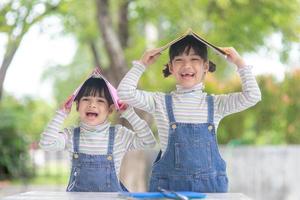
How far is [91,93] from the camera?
135 inches

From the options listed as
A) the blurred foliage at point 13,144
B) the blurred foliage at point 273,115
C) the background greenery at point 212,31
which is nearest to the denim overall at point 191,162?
the background greenery at point 212,31

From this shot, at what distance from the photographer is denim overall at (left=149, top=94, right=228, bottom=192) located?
3.19 metres

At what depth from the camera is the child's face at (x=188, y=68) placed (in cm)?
333

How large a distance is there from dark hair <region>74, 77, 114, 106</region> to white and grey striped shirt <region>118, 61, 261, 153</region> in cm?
17

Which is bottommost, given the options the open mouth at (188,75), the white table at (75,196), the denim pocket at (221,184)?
the white table at (75,196)

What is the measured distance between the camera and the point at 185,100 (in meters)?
3.31

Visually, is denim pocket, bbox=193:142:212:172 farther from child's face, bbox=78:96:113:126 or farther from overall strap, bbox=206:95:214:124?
child's face, bbox=78:96:113:126

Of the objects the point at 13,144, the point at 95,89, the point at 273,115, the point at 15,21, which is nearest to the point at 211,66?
the point at 95,89

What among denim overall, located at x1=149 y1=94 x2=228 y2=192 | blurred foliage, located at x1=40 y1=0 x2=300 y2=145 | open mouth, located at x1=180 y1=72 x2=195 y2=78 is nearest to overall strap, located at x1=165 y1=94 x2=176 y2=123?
denim overall, located at x1=149 y1=94 x2=228 y2=192

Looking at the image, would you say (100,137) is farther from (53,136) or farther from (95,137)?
(53,136)

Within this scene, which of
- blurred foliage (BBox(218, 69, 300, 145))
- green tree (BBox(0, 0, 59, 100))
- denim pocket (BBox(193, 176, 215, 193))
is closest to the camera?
denim pocket (BBox(193, 176, 215, 193))

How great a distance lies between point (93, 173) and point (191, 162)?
458 mm

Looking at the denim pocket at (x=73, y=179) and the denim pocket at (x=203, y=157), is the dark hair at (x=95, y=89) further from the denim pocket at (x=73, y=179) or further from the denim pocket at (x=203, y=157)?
the denim pocket at (x=203, y=157)

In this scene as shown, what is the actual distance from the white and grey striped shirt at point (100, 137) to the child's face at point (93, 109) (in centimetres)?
3
